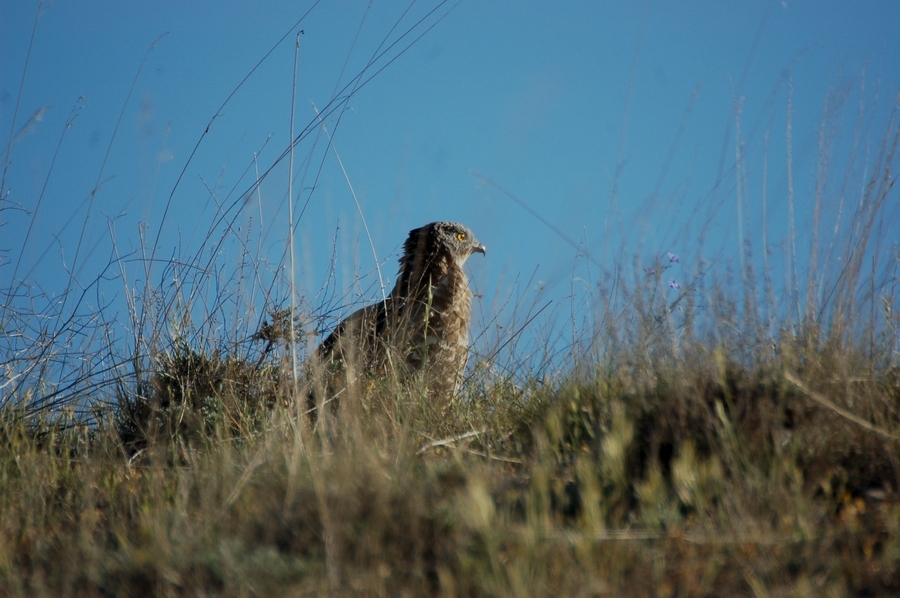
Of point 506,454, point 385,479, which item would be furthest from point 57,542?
point 506,454

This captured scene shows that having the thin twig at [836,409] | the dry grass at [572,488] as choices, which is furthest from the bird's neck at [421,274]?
the thin twig at [836,409]

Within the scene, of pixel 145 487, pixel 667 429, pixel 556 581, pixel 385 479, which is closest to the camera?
pixel 556 581

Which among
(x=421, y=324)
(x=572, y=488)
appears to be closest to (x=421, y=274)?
(x=421, y=324)

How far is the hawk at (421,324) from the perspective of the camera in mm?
5309

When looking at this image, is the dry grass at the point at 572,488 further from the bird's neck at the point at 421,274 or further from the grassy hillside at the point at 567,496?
the bird's neck at the point at 421,274

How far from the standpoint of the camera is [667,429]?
3203mm

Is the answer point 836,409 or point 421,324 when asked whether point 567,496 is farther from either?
point 421,324

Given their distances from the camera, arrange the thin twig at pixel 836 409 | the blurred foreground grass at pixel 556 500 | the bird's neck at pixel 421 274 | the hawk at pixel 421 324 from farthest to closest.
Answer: the bird's neck at pixel 421 274
the hawk at pixel 421 324
the thin twig at pixel 836 409
the blurred foreground grass at pixel 556 500

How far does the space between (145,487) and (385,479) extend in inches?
54.2

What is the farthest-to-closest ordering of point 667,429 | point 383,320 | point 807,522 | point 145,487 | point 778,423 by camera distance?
1. point 383,320
2. point 145,487
3. point 667,429
4. point 778,423
5. point 807,522

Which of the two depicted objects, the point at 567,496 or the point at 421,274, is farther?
the point at 421,274

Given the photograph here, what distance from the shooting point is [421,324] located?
19.2 feet

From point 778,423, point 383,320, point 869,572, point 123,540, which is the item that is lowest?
point 869,572

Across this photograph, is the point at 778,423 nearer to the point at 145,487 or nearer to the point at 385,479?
the point at 385,479
